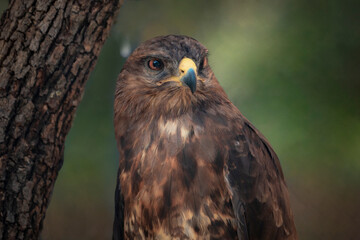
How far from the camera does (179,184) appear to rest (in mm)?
1363

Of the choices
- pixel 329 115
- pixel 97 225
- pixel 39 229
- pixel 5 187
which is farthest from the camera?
pixel 97 225

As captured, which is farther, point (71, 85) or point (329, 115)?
point (329, 115)

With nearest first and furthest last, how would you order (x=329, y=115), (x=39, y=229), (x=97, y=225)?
(x=39, y=229) < (x=329, y=115) < (x=97, y=225)

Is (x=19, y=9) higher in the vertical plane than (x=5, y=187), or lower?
higher

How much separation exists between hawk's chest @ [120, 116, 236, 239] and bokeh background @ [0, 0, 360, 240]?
68 centimetres

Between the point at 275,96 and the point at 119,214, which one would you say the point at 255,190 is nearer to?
the point at 119,214

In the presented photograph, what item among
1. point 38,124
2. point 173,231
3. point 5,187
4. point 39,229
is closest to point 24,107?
point 38,124

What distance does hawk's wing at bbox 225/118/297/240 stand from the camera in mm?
1362

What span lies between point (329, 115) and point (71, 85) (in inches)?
54.6

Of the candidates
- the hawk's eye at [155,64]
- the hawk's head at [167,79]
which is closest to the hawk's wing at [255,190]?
the hawk's head at [167,79]

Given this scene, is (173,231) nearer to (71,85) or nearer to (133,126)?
(133,126)

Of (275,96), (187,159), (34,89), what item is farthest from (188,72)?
(275,96)

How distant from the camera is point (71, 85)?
Result: 5.23ft

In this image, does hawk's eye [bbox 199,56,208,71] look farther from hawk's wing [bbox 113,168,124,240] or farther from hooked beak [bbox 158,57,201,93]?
hawk's wing [bbox 113,168,124,240]
